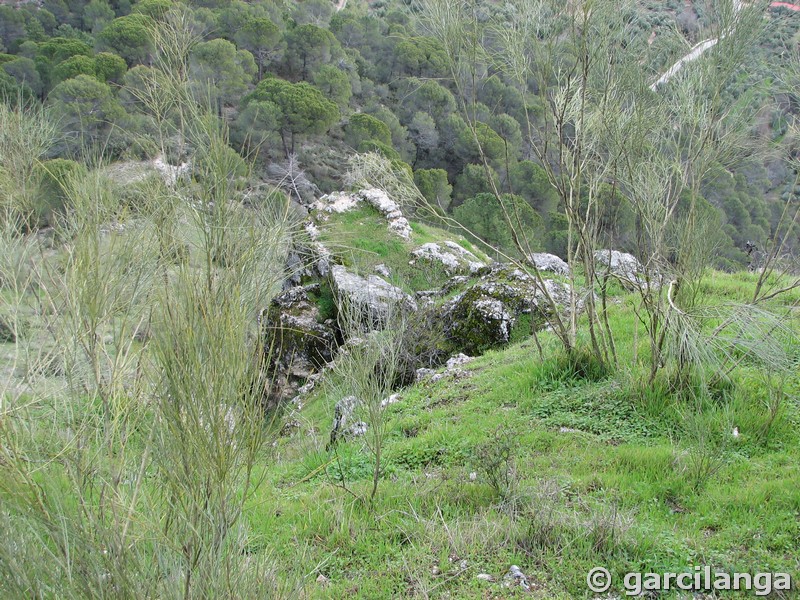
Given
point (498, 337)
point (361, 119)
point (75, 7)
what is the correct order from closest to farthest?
point (498, 337) → point (361, 119) → point (75, 7)

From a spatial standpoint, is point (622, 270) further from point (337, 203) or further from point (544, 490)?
point (337, 203)

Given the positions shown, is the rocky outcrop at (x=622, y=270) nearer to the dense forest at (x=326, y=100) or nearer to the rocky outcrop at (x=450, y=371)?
the rocky outcrop at (x=450, y=371)

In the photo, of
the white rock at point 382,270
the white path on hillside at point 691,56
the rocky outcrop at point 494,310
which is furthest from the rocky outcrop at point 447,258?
the white path on hillside at point 691,56

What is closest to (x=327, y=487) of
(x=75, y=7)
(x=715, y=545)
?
(x=715, y=545)

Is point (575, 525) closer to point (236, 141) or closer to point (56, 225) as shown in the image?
point (56, 225)

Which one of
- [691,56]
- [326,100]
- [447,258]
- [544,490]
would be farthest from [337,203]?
[326,100]

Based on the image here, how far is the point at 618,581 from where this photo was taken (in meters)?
3.00

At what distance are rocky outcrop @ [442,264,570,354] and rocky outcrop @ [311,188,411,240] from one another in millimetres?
4336

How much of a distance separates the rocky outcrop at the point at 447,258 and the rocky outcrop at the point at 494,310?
2.73m

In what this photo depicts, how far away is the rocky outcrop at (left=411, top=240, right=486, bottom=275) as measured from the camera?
11.3 meters

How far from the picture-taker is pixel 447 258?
11555 mm

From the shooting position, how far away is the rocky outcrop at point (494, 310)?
7801mm

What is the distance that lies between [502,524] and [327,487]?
142 centimetres

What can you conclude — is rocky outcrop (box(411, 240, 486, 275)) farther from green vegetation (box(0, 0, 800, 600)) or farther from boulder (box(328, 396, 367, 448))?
boulder (box(328, 396, 367, 448))
